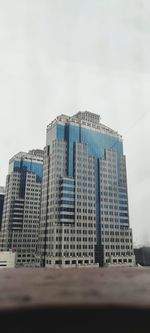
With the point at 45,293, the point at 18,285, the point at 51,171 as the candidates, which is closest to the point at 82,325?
the point at 45,293

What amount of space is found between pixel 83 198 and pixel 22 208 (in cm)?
4667

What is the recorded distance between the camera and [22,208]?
461ft

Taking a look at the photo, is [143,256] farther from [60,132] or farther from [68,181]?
[60,132]

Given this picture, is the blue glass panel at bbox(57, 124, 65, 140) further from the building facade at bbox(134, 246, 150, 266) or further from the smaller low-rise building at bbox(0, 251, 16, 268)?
the building facade at bbox(134, 246, 150, 266)

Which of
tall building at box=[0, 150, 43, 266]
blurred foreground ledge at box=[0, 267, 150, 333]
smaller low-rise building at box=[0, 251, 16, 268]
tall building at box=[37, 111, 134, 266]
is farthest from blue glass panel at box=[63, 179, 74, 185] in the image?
blurred foreground ledge at box=[0, 267, 150, 333]

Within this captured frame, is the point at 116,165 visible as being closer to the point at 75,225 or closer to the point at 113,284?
the point at 75,225

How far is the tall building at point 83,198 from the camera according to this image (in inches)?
3898

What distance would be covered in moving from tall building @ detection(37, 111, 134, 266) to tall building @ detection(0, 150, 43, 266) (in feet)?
101

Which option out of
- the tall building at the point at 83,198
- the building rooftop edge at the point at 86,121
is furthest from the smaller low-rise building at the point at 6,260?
the building rooftop edge at the point at 86,121

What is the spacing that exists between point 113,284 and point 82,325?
1097 mm

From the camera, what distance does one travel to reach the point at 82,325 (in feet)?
6.81

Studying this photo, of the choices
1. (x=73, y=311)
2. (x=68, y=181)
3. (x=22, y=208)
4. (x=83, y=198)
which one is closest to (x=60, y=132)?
(x=68, y=181)

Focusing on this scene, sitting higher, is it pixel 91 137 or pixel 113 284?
pixel 91 137

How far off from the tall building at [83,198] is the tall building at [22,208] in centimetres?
3070
